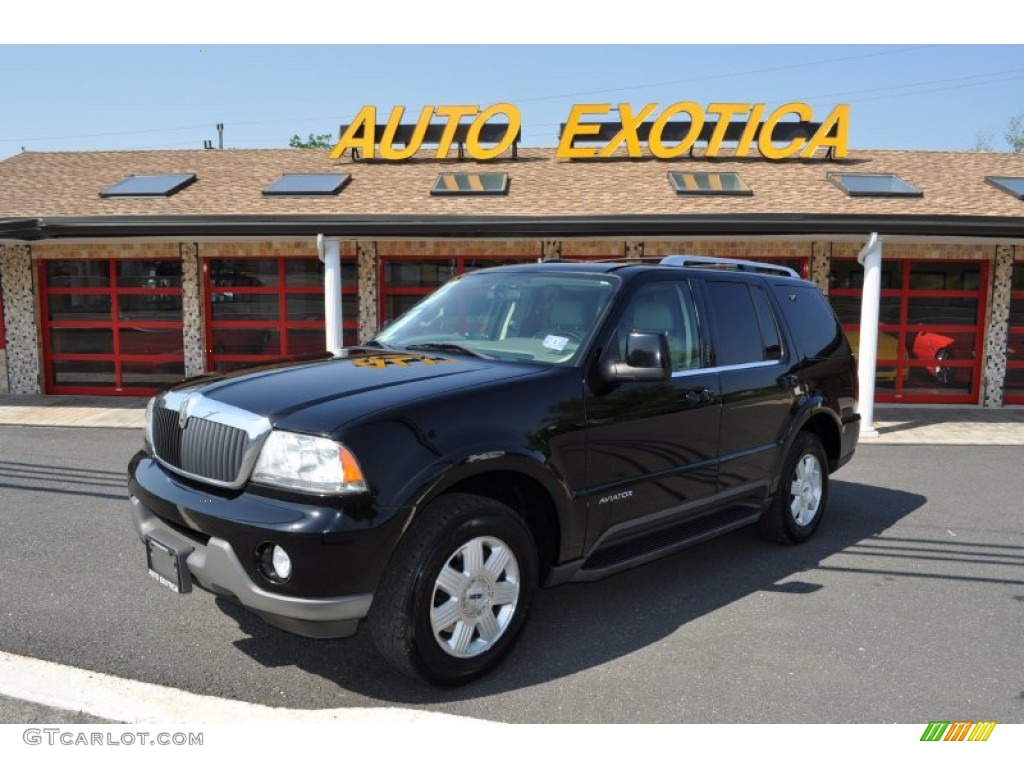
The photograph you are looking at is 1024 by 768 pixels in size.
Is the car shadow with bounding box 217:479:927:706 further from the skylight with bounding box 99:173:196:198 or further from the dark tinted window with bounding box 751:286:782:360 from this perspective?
the skylight with bounding box 99:173:196:198

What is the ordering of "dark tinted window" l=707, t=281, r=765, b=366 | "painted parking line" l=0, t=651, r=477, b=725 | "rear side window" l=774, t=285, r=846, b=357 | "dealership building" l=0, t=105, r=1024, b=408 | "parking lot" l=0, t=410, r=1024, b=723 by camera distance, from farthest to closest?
1. "dealership building" l=0, t=105, r=1024, b=408
2. "rear side window" l=774, t=285, r=846, b=357
3. "dark tinted window" l=707, t=281, r=765, b=366
4. "parking lot" l=0, t=410, r=1024, b=723
5. "painted parking line" l=0, t=651, r=477, b=725

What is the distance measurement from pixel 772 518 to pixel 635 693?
7.68 ft

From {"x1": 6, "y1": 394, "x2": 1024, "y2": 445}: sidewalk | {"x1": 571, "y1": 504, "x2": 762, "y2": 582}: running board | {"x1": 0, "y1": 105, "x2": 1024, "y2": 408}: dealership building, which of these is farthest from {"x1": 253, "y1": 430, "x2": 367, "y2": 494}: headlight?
{"x1": 0, "y1": 105, "x2": 1024, "y2": 408}: dealership building

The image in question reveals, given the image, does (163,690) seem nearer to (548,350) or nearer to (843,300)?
(548,350)

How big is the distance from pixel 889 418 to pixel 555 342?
942 centimetres

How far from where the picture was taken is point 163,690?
330 centimetres

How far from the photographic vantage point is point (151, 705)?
3.18 meters

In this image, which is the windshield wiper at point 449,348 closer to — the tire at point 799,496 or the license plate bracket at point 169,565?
the license plate bracket at point 169,565

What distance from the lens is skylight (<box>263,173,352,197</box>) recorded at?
43.1 ft

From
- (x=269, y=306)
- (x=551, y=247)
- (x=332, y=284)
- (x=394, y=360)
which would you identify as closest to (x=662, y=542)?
(x=394, y=360)

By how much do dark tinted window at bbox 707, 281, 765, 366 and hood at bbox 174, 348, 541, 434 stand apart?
59.1 inches

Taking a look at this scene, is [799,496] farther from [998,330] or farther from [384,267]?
Answer: [998,330]

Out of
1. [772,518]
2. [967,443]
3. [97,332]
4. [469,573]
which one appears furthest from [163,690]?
[97,332]

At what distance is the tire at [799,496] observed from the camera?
17.2 ft
